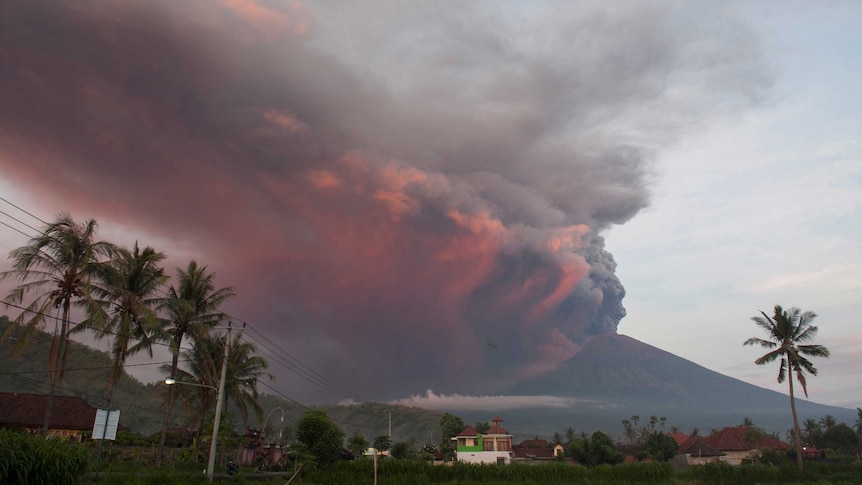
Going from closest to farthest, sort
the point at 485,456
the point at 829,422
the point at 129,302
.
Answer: the point at 129,302
the point at 485,456
the point at 829,422

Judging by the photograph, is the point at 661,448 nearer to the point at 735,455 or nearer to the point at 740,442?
the point at 735,455

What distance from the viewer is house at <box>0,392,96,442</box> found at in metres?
48.3

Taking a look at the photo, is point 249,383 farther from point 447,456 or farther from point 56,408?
point 447,456

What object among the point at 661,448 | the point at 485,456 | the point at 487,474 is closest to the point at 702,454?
the point at 661,448

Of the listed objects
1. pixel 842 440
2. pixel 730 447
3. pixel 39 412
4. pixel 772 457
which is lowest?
pixel 772 457

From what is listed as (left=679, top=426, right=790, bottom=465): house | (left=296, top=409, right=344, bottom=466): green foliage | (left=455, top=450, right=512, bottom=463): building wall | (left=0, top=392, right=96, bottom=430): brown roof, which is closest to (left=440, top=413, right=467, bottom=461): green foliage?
(left=455, top=450, right=512, bottom=463): building wall

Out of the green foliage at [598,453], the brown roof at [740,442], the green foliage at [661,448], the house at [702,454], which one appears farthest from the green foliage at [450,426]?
the brown roof at [740,442]

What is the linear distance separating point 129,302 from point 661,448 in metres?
→ 86.6

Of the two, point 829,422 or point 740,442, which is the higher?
point 829,422

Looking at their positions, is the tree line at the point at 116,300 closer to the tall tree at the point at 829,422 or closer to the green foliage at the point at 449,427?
the green foliage at the point at 449,427

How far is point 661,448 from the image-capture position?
299 feet

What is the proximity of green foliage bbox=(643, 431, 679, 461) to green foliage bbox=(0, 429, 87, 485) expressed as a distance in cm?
8840

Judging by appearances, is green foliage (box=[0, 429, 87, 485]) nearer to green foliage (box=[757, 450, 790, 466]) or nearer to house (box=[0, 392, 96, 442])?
house (box=[0, 392, 96, 442])

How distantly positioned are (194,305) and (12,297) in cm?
1447
